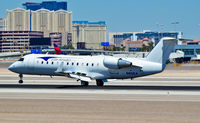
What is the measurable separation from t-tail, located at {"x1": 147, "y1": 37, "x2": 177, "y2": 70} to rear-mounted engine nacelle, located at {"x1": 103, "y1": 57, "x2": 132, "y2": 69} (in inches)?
103

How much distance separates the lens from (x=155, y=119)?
29.0 meters

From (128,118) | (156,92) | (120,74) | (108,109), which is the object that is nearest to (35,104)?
(108,109)

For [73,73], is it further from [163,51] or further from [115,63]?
[163,51]

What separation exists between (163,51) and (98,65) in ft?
23.8

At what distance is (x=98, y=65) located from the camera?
53781 mm

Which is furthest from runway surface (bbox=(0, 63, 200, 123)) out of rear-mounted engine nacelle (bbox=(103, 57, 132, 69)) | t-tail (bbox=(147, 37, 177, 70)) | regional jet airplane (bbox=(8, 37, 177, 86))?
t-tail (bbox=(147, 37, 177, 70))

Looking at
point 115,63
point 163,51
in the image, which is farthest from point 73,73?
point 163,51

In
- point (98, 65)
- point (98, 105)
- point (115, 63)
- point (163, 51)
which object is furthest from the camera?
point (98, 65)

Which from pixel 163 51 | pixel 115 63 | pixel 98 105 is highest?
pixel 163 51

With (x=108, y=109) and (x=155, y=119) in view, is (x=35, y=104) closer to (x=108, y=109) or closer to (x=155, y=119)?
(x=108, y=109)

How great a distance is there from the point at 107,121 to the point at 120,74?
24846mm

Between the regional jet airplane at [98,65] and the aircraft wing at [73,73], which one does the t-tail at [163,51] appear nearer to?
the regional jet airplane at [98,65]

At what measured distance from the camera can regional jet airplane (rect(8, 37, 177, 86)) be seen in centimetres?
5169

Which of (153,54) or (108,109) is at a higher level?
(153,54)
